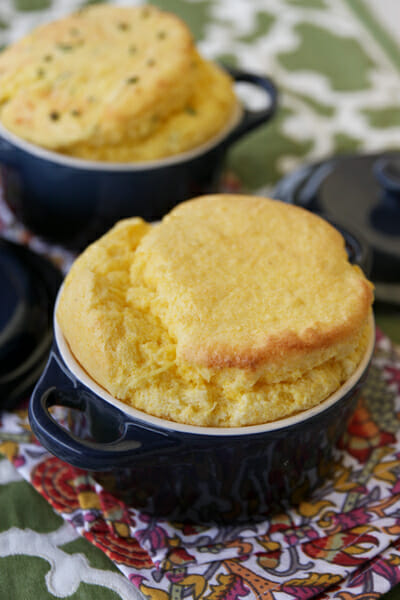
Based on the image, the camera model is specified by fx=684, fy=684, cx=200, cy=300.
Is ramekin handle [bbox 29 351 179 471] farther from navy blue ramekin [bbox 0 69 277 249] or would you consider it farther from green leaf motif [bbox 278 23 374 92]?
green leaf motif [bbox 278 23 374 92]

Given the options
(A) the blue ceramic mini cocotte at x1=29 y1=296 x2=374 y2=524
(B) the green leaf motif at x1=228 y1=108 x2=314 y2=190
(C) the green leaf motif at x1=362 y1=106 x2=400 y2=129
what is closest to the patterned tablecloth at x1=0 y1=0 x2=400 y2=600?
(A) the blue ceramic mini cocotte at x1=29 y1=296 x2=374 y2=524

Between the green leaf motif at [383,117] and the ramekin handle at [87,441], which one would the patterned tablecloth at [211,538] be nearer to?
the ramekin handle at [87,441]

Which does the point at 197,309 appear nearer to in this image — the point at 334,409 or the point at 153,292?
the point at 153,292

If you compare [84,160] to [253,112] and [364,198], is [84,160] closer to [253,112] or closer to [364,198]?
[253,112]

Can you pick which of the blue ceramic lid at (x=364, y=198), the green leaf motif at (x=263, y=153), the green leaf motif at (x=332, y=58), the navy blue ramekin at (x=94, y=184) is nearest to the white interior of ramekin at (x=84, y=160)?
the navy blue ramekin at (x=94, y=184)

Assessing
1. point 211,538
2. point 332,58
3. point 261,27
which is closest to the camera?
point 211,538

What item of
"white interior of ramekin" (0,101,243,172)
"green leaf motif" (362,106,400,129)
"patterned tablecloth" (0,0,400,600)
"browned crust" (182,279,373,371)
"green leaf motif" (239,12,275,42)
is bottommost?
"green leaf motif" (362,106,400,129)

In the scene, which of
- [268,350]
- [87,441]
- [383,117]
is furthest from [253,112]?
[87,441]

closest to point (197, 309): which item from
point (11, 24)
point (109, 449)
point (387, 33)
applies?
point (109, 449)
